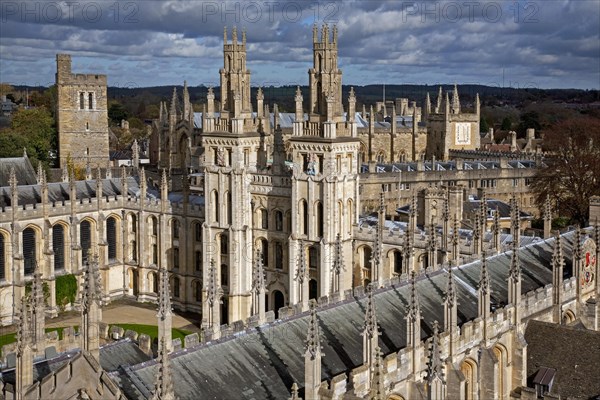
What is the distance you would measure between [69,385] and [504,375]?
14370mm

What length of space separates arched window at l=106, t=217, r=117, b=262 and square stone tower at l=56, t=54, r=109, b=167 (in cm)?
1939

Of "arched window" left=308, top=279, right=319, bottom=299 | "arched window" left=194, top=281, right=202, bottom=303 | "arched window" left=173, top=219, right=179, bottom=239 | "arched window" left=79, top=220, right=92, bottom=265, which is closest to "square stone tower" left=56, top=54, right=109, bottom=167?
"arched window" left=79, top=220, right=92, bottom=265

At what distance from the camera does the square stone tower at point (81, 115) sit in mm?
61812

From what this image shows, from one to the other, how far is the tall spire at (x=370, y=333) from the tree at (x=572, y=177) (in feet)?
101

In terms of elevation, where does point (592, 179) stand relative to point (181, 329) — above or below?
above

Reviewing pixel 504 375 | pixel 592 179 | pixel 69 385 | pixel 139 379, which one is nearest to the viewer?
pixel 69 385

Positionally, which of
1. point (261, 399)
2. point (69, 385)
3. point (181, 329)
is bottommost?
point (181, 329)

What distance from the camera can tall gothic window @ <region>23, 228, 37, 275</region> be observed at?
39438 millimetres

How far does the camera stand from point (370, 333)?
17844 mm

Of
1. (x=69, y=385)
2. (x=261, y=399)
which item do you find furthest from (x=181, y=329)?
(x=69, y=385)

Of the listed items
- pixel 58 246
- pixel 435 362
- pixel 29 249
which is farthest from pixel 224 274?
pixel 435 362

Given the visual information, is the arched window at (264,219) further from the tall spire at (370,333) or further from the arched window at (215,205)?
the tall spire at (370,333)

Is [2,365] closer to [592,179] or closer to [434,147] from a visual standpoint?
[592,179]

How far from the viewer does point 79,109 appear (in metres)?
62.7
